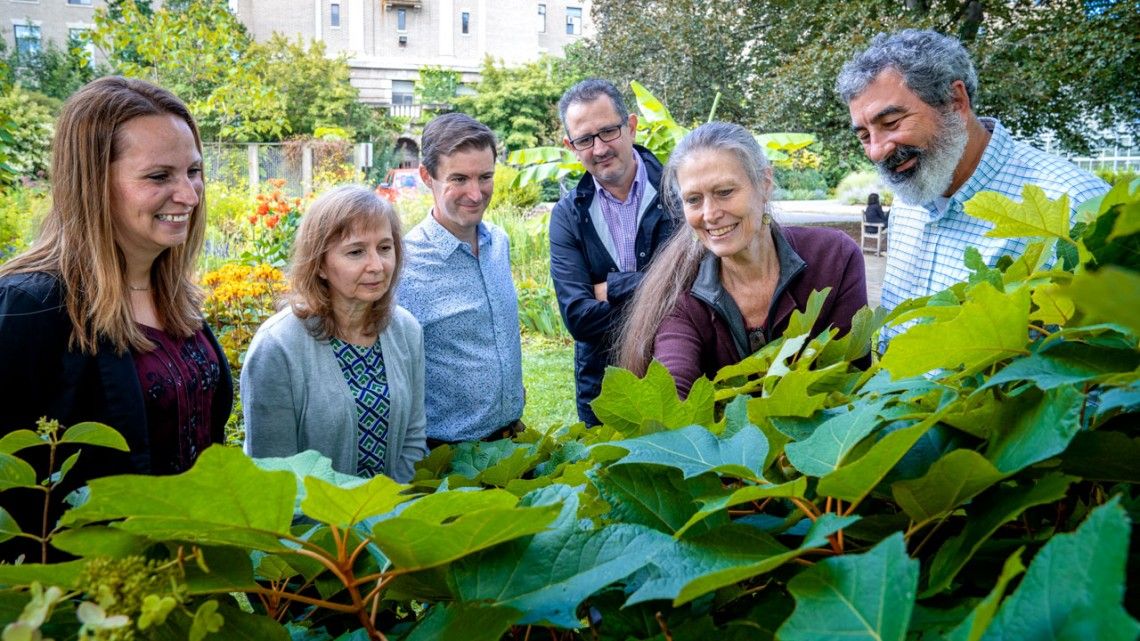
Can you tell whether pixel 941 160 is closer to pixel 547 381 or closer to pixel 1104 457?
pixel 1104 457

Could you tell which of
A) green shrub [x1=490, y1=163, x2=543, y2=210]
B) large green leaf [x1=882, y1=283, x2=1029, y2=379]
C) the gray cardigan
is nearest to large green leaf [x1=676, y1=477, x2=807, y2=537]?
large green leaf [x1=882, y1=283, x2=1029, y2=379]

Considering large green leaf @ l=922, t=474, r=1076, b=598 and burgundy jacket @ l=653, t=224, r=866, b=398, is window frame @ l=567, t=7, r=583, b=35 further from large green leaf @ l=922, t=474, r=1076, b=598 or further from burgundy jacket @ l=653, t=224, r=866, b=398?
large green leaf @ l=922, t=474, r=1076, b=598

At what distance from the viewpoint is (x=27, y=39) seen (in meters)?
39.0

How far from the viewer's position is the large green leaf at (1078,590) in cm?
34

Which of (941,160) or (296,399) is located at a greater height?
(941,160)

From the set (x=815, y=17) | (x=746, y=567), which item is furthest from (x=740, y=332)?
(x=815, y=17)

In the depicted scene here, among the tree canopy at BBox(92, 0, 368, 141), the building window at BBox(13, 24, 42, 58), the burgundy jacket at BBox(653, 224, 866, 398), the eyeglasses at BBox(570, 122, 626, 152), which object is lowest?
the burgundy jacket at BBox(653, 224, 866, 398)

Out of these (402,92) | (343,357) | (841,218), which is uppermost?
(402,92)

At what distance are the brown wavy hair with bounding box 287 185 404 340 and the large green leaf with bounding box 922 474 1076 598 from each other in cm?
240

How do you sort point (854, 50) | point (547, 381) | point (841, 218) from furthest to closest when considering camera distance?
point (841, 218)
point (854, 50)
point (547, 381)

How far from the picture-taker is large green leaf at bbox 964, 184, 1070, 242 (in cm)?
70

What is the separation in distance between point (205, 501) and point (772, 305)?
1.84 metres

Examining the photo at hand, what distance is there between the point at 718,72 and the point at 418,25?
3108 centimetres

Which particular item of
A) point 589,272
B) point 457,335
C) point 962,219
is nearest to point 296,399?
point 457,335
